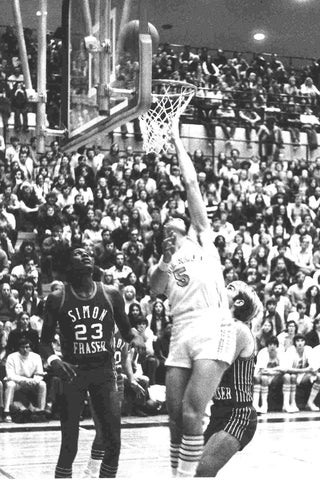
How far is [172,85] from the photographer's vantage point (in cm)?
912

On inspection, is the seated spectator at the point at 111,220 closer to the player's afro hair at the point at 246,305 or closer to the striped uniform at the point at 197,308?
the striped uniform at the point at 197,308

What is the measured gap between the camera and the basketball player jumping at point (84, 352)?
6.50 meters

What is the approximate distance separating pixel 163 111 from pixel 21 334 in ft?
19.3

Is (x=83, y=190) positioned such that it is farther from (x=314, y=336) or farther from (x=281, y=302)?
(x=314, y=336)

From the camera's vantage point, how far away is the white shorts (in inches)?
239

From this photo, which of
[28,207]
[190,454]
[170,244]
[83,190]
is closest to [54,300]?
[170,244]

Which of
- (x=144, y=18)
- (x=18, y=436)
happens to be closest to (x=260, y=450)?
(x=18, y=436)

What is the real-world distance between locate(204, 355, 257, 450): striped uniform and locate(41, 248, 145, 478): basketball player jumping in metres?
0.82

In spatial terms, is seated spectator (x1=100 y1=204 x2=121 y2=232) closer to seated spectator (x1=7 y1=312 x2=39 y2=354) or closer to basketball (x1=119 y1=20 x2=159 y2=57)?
seated spectator (x1=7 y1=312 x2=39 y2=354)

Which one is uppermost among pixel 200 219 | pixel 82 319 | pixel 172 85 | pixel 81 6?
pixel 81 6

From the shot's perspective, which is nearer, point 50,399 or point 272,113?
point 50,399

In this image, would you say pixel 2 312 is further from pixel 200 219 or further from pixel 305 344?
pixel 200 219

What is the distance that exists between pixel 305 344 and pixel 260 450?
5864 millimetres

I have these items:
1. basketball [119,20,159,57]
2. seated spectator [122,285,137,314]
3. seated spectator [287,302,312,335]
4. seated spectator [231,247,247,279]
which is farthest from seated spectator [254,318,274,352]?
basketball [119,20,159,57]
